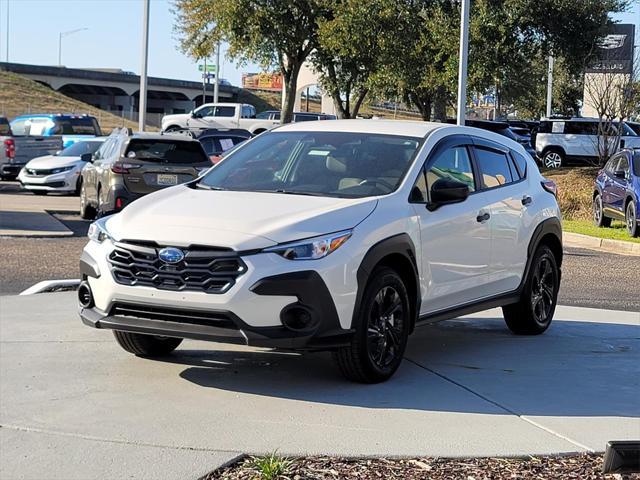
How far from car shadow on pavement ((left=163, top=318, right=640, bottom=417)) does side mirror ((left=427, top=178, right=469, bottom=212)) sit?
47.0 inches

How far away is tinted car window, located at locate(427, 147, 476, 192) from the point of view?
25.2 ft

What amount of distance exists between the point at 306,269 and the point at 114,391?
148cm

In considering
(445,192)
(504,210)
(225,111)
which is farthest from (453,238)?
(225,111)

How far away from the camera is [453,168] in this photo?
8.03 meters

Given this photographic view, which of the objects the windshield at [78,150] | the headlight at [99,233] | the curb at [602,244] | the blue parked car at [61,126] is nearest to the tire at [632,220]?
the curb at [602,244]

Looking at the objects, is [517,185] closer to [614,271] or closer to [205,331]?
[205,331]

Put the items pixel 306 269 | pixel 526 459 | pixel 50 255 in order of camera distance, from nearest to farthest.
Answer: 1. pixel 526 459
2. pixel 306 269
3. pixel 50 255

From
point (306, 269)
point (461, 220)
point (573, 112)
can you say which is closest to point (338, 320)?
point (306, 269)

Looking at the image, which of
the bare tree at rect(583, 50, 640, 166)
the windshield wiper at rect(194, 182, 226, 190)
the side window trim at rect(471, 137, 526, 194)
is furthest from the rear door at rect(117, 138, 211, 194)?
the bare tree at rect(583, 50, 640, 166)

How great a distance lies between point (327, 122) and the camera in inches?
330

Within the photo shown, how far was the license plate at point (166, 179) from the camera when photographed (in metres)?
16.2

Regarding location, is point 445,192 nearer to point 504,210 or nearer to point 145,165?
point 504,210

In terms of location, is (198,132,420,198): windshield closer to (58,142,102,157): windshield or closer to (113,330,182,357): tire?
(113,330,182,357): tire

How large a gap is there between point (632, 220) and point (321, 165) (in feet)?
43.6
